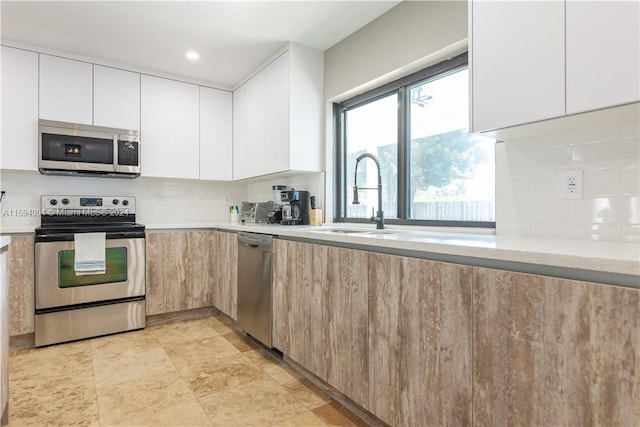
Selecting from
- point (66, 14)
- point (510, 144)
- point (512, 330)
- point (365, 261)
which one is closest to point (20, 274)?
point (66, 14)

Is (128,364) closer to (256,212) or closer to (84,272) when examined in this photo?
(84,272)

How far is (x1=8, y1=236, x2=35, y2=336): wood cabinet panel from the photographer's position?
8.66 feet

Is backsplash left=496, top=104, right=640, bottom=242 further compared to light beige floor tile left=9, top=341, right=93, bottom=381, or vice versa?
light beige floor tile left=9, top=341, right=93, bottom=381

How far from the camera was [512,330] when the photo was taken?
3.48ft

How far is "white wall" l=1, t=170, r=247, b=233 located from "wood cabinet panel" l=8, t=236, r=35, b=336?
0.13 metres

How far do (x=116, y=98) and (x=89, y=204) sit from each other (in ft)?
3.37

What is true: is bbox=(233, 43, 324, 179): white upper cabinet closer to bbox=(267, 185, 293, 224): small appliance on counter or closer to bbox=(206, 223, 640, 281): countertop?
bbox=(267, 185, 293, 224): small appliance on counter

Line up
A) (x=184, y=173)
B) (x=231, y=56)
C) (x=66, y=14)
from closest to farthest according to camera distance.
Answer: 1. (x=66, y=14)
2. (x=231, y=56)
3. (x=184, y=173)

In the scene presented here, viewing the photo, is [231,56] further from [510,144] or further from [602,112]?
[602,112]

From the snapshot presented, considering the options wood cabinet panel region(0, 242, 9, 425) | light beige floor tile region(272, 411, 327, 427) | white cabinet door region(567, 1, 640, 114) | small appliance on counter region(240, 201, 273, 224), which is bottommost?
light beige floor tile region(272, 411, 327, 427)

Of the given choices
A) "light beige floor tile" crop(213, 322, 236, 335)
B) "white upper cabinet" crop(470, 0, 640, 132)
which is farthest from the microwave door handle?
"white upper cabinet" crop(470, 0, 640, 132)

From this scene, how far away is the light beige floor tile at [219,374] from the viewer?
2.08m

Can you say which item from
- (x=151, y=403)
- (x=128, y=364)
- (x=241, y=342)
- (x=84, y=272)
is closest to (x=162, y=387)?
(x=151, y=403)

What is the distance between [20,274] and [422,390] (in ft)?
9.95
